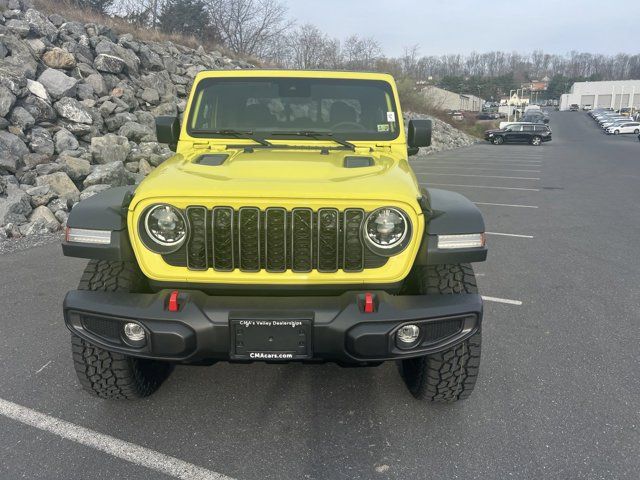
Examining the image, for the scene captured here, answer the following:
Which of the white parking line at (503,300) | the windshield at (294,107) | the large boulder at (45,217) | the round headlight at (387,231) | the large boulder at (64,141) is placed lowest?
the white parking line at (503,300)

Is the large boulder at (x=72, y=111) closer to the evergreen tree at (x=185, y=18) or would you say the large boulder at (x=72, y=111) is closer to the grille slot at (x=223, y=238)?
the grille slot at (x=223, y=238)

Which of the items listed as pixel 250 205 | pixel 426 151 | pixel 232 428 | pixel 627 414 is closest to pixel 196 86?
pixel 250 205

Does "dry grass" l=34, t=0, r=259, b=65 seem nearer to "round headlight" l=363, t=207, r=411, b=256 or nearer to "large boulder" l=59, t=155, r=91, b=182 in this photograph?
"large boulder" l=59, t=155, r=91, b=182

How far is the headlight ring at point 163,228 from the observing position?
97.7 inches

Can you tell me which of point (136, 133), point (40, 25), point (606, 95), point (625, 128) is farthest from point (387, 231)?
point (606, 95)

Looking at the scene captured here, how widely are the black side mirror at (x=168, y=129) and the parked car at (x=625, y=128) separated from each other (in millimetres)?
51091

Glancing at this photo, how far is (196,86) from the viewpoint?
3.93m

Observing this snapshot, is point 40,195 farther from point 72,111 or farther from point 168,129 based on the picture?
point 168,129

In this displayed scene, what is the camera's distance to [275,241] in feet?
8.15

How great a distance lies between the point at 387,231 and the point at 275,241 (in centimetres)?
55

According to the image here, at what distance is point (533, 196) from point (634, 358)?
8.42 meters

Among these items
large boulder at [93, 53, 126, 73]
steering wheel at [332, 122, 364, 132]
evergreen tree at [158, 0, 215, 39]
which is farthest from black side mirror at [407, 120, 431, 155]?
evergreen tree at [158, 0, 215, 39]

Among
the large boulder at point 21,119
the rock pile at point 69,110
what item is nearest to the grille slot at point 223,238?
the rock pile at point 69,110

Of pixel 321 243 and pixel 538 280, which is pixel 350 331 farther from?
pixel 538 280
